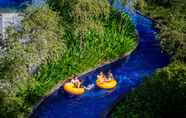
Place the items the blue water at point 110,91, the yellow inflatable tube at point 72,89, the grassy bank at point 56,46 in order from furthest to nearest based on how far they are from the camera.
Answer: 1. the yellow inflatable tube at point 72,89
2. the blue water at point 110,91
3. the grassy bank at point 56,46

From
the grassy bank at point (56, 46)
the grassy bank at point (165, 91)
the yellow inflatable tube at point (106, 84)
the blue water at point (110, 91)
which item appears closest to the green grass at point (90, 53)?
the grassy bank at point (56, 46)

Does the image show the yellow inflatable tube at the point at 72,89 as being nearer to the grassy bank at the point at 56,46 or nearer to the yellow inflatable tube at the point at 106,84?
the grassy bank at the point at 56,46

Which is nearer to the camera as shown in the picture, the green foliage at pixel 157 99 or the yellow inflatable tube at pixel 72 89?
the green foliage at pixel 157 99

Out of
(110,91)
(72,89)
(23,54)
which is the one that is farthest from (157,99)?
(23,54)

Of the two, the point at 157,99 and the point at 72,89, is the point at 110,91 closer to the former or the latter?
the point at 72,89

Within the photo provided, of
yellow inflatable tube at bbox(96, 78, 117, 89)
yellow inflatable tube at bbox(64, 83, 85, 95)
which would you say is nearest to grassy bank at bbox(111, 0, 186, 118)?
yellow inflatable tube at bbox(96, 78, 117, 89)

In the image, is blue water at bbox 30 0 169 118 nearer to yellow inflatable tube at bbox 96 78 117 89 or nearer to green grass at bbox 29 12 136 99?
yellow inflatable tube at bbox 96 78 117 89
